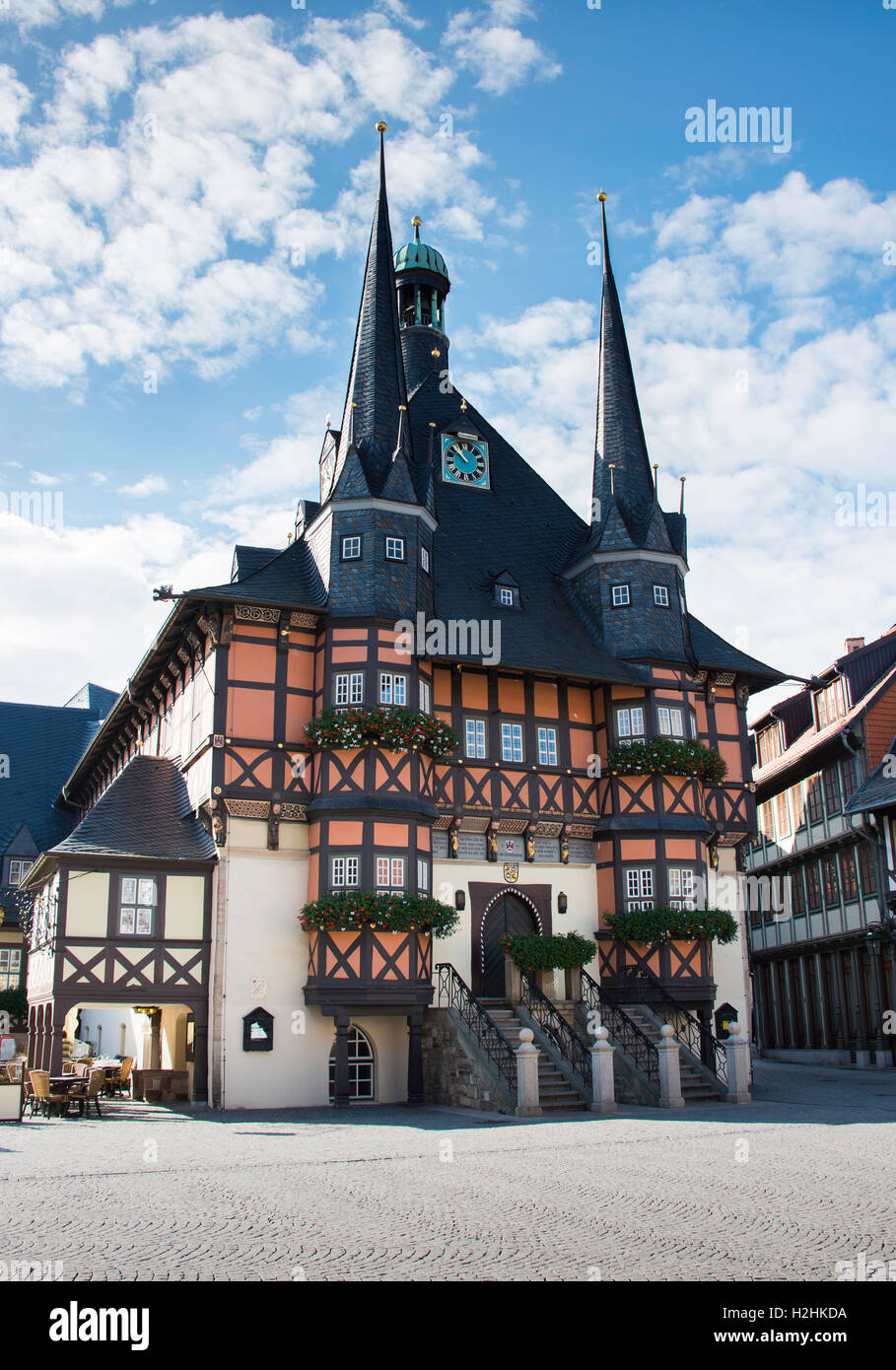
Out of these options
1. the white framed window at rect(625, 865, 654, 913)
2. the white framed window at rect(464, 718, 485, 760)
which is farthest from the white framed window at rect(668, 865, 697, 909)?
the white framed window at rect(464, 718, 485, 760)

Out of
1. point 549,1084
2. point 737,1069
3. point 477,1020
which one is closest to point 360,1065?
point 477,1020

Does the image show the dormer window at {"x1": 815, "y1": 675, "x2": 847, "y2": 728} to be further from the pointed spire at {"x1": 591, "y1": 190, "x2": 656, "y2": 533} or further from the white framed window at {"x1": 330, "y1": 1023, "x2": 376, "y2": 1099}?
the white framed window at {"x1": 330, "y1": 1023, "x2": 376, "y2": 1099}

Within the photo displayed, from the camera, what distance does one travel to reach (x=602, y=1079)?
2180 cm

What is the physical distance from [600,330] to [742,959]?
1790 cm

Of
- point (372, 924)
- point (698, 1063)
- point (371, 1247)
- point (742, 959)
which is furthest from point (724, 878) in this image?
point (371, 1247)

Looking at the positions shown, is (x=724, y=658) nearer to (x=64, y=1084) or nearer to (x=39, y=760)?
(x=64, y=1084)

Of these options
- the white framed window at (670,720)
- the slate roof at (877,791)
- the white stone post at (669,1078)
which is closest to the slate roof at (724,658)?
the white framed window at (670,720)

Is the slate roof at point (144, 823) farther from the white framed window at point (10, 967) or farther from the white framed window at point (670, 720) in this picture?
the white framed window at point (10, 967)

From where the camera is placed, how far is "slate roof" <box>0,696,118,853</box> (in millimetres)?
44812

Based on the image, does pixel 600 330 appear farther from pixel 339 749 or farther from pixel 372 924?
pixel 372 924

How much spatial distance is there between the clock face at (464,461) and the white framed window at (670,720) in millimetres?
8661

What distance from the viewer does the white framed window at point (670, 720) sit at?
29.2 m
